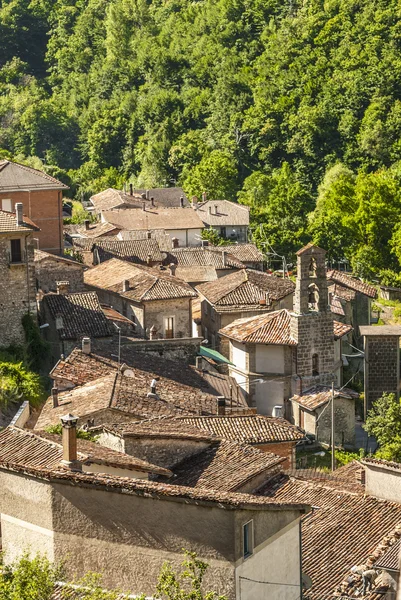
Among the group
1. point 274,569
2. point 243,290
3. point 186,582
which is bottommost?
point 243,290

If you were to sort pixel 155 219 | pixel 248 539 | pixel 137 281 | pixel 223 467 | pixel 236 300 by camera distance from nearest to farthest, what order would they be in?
pixel 248 539 < pixel 223 467 < pixel 137 281 < pixel 236 300 < pixel 155 219

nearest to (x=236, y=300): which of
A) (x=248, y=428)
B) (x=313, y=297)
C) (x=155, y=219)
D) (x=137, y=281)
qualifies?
(x=137, y=281)

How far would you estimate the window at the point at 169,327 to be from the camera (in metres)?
39.5

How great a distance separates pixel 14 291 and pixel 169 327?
8.65 m

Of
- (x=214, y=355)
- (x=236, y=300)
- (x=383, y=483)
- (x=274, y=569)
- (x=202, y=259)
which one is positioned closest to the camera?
(x=274, y=569)

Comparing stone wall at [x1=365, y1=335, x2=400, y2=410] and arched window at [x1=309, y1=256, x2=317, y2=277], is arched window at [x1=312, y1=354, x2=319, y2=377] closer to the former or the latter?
stone wall at [x1=365, y1=335, x2=400, y2=410]

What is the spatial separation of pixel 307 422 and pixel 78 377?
294 inches

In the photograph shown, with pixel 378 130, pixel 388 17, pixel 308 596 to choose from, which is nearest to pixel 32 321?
pixel 308 596

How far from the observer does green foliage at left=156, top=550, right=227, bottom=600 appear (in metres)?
13.4

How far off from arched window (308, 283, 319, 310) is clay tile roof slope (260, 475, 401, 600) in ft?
47.3

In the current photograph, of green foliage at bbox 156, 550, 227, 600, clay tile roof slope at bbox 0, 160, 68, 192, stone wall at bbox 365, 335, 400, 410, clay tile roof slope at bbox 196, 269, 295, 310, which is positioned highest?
clay tile roof slope at bbox 0, 160, 68, 192

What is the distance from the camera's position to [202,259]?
167ft

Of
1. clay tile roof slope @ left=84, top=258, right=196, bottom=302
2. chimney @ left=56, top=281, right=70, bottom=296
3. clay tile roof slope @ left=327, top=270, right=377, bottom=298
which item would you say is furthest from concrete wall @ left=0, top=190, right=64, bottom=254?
clay tile roof slope @ left=327, top=270, right=377, bottom=298

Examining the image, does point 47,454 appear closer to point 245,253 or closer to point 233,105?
point 245,253
